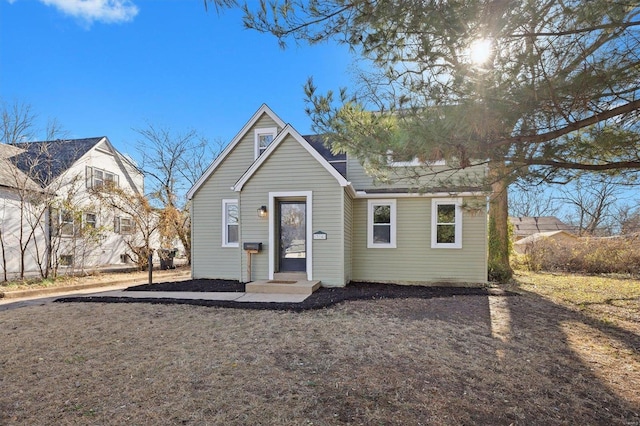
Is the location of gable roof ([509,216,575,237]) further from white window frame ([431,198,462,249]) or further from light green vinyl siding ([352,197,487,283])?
white window frame ([431,198,462,249])

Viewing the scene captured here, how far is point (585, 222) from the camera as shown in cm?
2978

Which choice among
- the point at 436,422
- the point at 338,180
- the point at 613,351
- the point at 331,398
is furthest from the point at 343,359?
the point at 338,180

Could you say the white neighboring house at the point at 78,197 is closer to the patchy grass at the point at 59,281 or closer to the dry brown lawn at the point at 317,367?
the patchy grass at the point at 59,281

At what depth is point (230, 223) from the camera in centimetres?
1062

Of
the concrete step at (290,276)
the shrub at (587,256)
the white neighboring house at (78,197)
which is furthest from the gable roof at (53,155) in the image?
the shrub at (587,256)

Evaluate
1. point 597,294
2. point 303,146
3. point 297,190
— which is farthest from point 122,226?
point 597,294

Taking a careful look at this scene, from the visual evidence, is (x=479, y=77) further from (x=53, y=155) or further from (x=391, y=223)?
(x=53, y=155)

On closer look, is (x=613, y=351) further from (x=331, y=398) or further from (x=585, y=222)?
(x=585, y=222)

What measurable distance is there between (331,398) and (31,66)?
17.2 m

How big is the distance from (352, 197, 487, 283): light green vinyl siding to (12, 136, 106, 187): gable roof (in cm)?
1303

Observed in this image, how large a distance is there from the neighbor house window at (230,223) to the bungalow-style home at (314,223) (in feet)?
0.11

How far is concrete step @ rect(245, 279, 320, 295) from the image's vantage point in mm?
8031

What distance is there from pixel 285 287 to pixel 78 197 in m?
12.8

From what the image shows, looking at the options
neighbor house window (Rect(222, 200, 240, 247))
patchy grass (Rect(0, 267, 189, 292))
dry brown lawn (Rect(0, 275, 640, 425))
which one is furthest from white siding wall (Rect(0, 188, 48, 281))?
dry brown lawn (Rect(0, 275, 640, 425))
